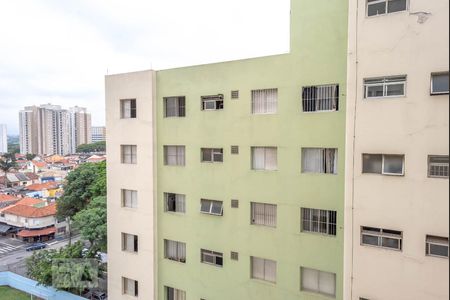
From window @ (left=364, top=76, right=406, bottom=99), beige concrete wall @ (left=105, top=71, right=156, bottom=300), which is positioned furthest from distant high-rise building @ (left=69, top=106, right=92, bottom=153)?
window @ (left=364, top=76, right=406, bottom=99)

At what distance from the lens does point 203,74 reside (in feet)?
46.0

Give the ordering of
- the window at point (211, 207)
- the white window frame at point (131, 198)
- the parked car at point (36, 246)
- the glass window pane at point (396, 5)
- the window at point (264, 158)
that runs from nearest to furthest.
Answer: the glass window pane at point (396, 5) < the window at point (264, 158) < the window at point (211, 207) < the white window frame at point (131, 198) < the parked car at point (36, 246)

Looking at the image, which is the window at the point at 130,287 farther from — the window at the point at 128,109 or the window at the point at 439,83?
the window at the point at 439,83

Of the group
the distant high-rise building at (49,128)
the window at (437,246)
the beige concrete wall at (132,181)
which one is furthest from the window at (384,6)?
the distant high-rise building at (49,128)

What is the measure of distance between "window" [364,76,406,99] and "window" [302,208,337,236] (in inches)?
185

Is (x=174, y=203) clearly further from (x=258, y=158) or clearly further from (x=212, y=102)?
(x=212, y=102)

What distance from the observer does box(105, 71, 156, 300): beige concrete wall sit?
15.4 m

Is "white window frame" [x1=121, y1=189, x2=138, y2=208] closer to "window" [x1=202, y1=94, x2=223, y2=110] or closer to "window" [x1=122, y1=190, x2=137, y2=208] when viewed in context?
"window" [x1=122, y1=190, x2=137, y2=208]

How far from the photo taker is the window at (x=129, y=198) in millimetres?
16156

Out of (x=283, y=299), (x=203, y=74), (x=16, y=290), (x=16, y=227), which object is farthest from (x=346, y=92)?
(x=16, y=227)

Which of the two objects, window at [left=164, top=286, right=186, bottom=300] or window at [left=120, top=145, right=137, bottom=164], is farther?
window at [left=120, top=145, right=137, bottom=164]

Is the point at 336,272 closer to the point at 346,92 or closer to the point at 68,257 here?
the point at 346,92

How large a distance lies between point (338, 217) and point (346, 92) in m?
4.78

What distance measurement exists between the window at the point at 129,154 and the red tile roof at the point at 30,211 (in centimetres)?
3736
